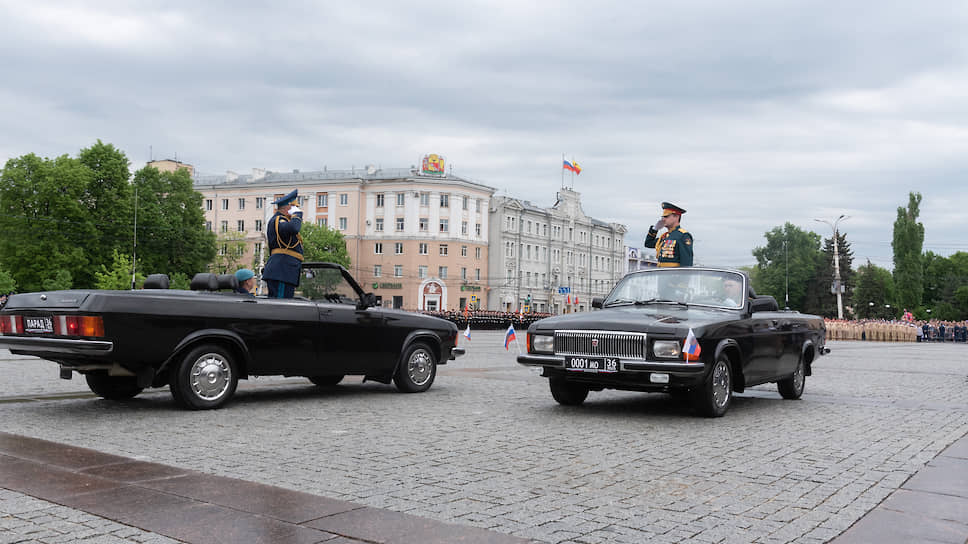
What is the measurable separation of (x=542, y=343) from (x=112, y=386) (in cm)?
482

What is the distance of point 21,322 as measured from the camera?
27.0 ft

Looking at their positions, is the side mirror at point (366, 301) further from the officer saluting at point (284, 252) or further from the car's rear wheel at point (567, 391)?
the car's rear wheel at point (567, 391)

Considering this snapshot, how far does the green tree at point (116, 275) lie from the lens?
58156 millimetres

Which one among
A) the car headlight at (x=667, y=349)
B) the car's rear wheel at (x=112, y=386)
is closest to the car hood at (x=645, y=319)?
the car headlight at (x=667, y=349)

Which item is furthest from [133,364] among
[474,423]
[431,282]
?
[431,282]

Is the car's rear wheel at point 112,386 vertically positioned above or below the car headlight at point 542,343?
below

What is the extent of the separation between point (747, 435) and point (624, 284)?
10.1ft

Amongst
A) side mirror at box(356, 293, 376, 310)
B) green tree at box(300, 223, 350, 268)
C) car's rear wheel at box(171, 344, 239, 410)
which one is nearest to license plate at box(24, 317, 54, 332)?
car's rear wheel at box(171, 344, 239, 410)

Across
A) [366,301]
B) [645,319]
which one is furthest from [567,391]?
[366,301]

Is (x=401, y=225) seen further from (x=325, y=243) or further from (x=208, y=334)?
(x=208, y=334)

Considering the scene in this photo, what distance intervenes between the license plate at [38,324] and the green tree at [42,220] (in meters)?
52.5

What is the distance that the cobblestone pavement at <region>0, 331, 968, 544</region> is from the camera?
4.52m

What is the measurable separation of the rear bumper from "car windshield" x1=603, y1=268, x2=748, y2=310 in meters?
5.59

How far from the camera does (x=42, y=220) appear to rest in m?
56.6
